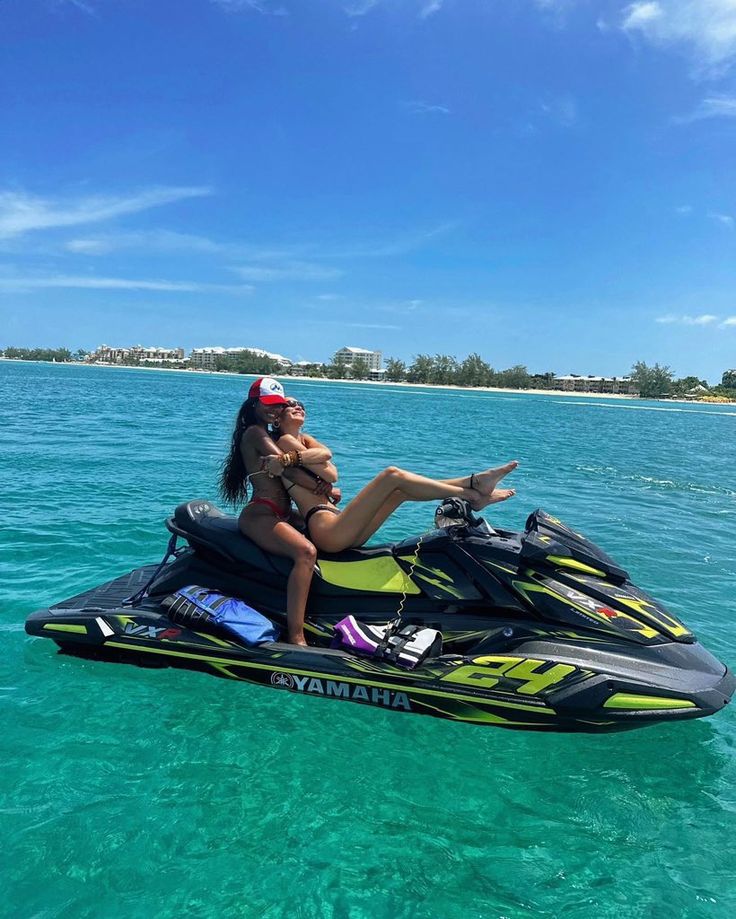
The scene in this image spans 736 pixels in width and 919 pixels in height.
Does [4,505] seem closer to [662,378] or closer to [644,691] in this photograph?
[644,691]

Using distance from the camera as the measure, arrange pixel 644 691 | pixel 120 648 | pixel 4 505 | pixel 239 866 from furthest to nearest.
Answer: pixel 4 505 → pixel 120 648 → pixel 644 691 → pixel 239 866

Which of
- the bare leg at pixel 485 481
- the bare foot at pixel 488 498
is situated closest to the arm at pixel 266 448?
the bare leg at pixel 485 481

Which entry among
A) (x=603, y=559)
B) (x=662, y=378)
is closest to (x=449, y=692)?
(x=603, y=559)

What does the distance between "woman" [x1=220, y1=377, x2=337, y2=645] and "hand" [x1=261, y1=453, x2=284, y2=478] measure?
0.06 ft

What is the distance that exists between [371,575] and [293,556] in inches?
20.4

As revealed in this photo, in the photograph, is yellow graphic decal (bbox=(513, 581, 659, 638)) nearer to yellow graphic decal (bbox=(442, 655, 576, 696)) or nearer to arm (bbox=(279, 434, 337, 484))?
yellow graphic decal (bbox=(442, 655, 576, 696))

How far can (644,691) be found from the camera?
3199 millimetres

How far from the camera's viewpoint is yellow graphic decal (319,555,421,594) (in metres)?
3.96

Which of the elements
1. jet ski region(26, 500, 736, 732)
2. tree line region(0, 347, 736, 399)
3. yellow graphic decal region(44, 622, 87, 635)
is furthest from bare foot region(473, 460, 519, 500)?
tree line region(0, 347, 736, 399)

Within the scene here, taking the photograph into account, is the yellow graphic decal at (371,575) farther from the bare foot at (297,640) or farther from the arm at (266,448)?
the arm at (266,448)

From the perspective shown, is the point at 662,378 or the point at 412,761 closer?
the point at 412,761

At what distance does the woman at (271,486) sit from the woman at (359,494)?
0.15ft

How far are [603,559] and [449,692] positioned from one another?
127cm

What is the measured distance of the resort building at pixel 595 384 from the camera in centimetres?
15638
